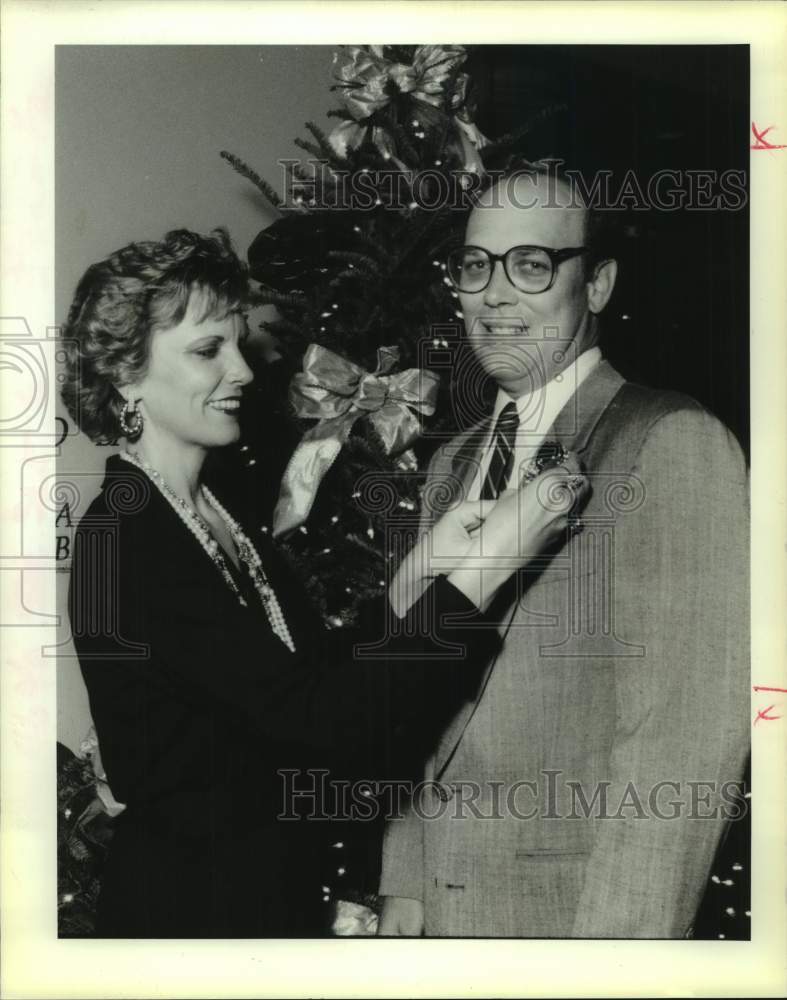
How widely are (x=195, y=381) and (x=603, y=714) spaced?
917 mm

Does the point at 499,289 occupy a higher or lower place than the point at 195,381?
higher

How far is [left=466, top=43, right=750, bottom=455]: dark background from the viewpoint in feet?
6.37

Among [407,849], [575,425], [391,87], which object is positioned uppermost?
[391,87]

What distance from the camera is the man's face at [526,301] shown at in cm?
193

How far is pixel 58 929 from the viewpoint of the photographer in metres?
1.98

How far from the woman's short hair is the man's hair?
0.48m

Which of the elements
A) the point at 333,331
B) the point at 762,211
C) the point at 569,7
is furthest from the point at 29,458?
the point at 762,211

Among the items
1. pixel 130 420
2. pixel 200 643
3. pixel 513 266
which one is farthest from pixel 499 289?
pixel 200 643

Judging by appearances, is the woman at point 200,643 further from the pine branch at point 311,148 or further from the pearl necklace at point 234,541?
the pine branch at point 311,148

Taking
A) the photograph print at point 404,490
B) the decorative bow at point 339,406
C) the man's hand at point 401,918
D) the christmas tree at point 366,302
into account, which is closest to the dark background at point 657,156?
the photograph print at point 404,490

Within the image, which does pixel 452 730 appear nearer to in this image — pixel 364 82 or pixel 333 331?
pixel 333 331

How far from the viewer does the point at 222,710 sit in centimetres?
192

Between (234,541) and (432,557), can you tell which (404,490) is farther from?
(234,541)

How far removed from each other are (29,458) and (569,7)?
4.13 feet
